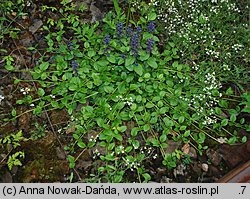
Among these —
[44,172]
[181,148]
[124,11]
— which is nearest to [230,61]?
[181,148]

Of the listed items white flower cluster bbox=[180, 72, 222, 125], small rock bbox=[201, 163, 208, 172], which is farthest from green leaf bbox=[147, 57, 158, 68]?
small rock bbox=[201, 163, 208, 172]

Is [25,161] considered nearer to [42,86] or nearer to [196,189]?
[42,86]

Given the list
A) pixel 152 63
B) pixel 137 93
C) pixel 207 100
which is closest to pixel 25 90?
pixel 137 93

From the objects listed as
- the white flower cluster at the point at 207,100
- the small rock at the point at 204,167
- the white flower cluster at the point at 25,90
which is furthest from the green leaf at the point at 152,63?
the white flower cluster at the point at 25,90

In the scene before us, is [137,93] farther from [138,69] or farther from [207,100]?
[207,100]

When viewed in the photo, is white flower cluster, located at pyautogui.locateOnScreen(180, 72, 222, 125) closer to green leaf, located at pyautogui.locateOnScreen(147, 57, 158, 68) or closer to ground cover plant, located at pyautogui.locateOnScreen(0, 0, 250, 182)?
ground cover plant, located at pyautogui.locateOnScreen(0, 0, 250, 182)

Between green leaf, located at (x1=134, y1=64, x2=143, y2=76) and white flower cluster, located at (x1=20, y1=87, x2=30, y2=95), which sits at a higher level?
green leaf, located at (x1=134, y1=64, x2=143, y2=76)

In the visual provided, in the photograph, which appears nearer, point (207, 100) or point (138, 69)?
point (138, 69)

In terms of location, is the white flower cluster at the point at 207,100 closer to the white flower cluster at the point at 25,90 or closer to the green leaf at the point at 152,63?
the green leaf at the point at 152,63
